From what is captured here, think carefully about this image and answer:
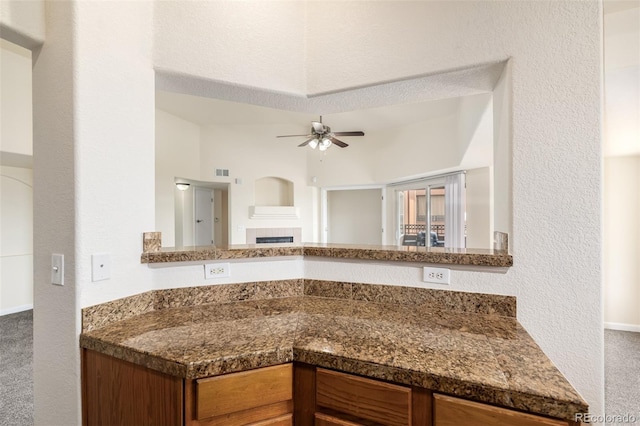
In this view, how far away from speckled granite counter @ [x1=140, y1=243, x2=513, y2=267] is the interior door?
510cm

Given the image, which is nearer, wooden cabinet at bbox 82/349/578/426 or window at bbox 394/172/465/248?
wooden cabinet at bbox 82/349/578/426

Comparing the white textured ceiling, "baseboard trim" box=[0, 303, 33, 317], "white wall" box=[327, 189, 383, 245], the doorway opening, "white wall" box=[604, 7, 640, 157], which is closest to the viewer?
"white wall" box=[604, 7, 640, 157]

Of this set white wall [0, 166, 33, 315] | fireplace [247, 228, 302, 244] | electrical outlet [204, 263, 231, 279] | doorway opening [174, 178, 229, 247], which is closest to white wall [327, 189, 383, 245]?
fireplace [247, 228, 302, 244]

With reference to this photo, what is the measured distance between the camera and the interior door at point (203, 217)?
6.38 m

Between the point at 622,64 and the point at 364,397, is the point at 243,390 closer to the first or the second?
the point at 364,397

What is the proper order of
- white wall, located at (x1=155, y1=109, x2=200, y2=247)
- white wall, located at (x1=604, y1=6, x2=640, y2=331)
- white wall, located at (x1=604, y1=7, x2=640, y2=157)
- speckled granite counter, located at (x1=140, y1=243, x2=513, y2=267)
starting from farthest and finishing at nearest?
white wall, located at (x1=155, y1=109, x2=200, y2=247) < white wall, located at (x1=604, y1=6, x2=640, y2=331) < white wall, located at (x1=604, y1=7, x2=640, y2=157) < speckled granite counter, located at (x1=140, y1=243, x2=513, y2=267)

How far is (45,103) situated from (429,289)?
6.22 ft

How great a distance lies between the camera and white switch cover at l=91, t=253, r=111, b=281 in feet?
4.06

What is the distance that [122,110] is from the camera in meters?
1.37

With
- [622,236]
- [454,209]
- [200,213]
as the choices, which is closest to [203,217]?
[200,213]

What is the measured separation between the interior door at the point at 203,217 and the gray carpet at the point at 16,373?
9.58 ft

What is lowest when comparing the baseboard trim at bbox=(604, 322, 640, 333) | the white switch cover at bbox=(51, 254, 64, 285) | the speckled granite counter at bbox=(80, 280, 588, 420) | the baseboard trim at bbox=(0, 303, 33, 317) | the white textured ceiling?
the baseboard trim at bbox=(604, 322, 640, 333)

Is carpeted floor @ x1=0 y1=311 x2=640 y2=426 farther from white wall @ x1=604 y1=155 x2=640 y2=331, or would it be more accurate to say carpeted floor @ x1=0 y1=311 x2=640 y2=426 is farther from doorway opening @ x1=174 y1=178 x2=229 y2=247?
doorway opening @ x1=174 y1=178 x2=229 y2=247

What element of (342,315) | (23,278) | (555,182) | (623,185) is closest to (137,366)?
(342,315)
